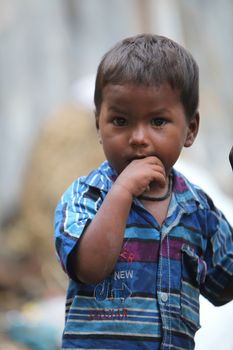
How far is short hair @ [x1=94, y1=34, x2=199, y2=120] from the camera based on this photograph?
7.31 ft

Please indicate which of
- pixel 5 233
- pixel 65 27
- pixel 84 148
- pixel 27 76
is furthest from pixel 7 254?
pixel 65 27

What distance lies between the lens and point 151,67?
2238mm

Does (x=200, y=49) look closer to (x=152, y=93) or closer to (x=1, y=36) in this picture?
(x=1, y=36)

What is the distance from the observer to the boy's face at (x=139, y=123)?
2.22m

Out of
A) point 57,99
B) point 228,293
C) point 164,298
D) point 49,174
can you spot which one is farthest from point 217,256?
point 57,99

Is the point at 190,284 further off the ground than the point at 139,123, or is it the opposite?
the point at 139,123

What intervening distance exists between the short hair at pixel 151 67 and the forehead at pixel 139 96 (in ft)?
0.04

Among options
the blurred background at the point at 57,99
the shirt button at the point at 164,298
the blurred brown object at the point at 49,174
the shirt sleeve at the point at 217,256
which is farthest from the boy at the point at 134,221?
the blurred brown object at the point at 49,174

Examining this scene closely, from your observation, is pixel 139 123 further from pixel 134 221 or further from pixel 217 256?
pixel 217 256

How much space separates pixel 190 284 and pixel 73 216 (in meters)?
0.41

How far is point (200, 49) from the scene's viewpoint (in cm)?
782

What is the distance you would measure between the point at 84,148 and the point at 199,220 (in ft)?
15.6

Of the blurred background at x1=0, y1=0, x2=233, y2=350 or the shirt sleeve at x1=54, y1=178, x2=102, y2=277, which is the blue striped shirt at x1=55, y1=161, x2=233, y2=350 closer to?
the shirt sleeve at x1=54, y1=178, x2=102, y2=277

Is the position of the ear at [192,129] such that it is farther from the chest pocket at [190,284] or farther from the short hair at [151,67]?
the chest pocket at [190,284]
